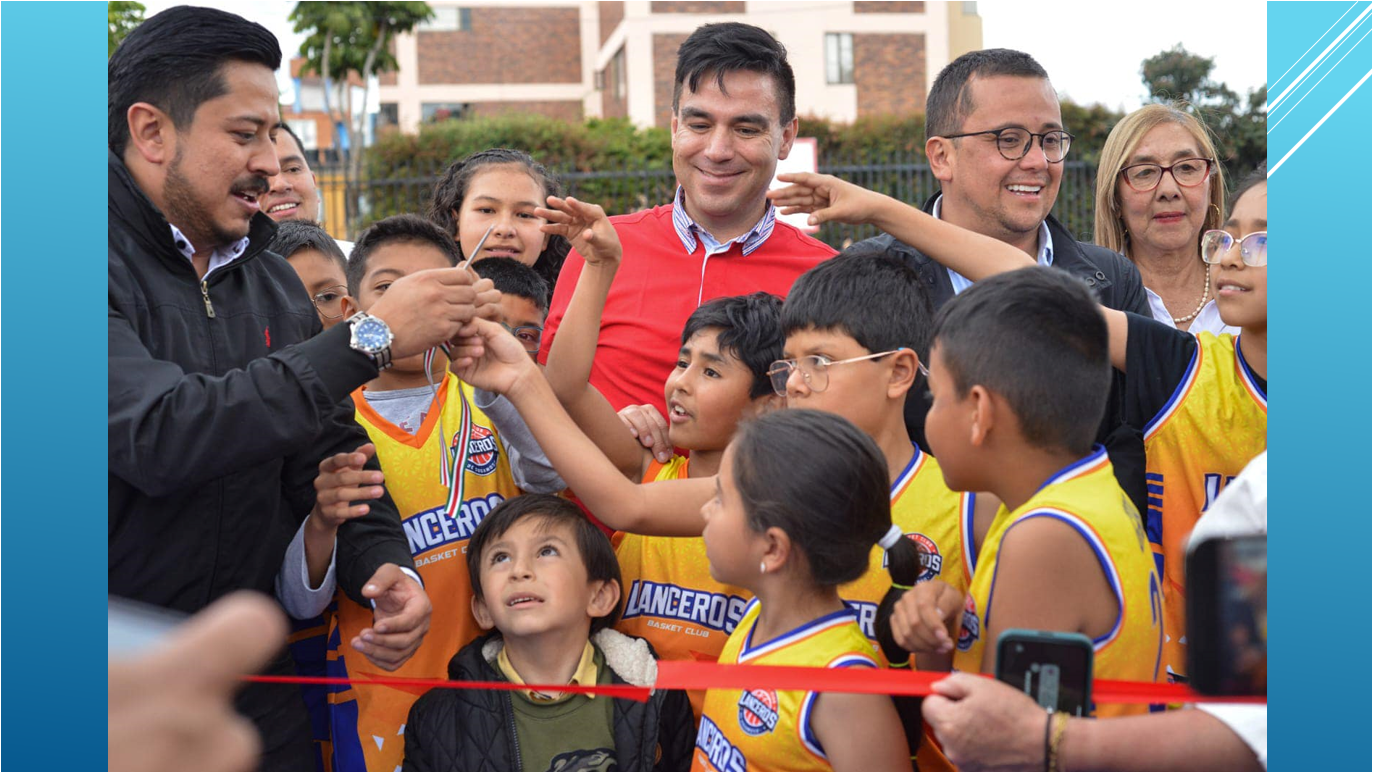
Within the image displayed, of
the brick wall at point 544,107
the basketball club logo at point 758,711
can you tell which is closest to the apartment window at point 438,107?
the brick wall at point 544,107

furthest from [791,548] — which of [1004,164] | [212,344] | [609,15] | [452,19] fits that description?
[452,19]

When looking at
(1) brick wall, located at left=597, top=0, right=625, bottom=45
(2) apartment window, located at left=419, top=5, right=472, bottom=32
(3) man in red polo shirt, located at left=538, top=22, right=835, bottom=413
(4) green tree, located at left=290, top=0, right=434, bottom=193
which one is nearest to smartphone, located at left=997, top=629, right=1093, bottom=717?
(3) man in red polo shirt, located at left=538, top=22, right=835, bottom=413

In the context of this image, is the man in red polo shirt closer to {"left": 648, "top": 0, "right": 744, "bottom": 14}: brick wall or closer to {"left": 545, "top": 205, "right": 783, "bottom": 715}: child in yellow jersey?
{"left": 545, "top": 205, "right": 783, "bottom": 715}: child in yellow jersey

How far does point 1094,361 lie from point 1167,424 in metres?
0.64

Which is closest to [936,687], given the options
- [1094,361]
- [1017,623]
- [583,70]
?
[1017,623]

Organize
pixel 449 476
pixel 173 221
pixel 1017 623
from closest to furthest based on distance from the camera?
pixel 1017 623
pixel 173 221
pixel 449 476

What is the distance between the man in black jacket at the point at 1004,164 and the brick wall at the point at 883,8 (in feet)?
115

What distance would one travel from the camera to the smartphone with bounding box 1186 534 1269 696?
6.45 feet

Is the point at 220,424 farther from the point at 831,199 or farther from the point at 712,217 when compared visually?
the point at 712,217

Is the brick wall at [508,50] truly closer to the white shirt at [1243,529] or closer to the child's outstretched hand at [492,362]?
the child's outstretched hand at [492,362]

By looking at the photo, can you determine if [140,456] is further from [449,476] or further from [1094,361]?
[1094,361]

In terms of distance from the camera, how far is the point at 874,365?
301 cm

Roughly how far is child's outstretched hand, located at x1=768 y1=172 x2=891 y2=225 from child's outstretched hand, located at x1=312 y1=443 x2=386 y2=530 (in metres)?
1.26

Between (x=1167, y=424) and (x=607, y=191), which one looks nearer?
(x=1167, y=424)
